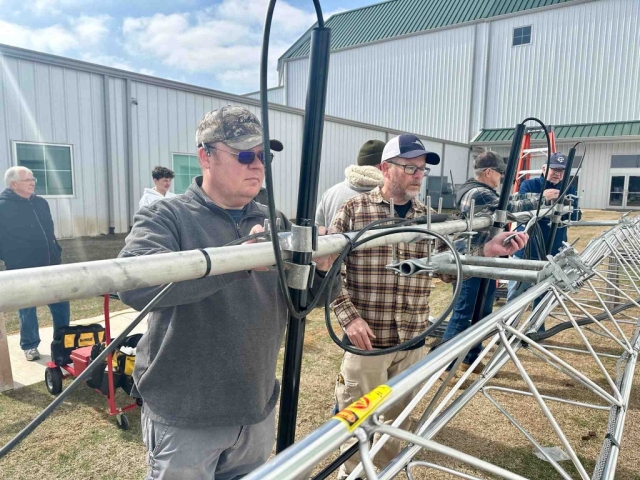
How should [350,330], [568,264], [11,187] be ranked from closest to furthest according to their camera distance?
[568,264] < [350,330] < [11,187]

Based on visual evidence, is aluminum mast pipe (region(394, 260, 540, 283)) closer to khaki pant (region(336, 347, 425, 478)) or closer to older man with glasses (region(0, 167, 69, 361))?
khaki pant (region(336, 347, 425, 478))

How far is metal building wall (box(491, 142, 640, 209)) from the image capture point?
68.4 ft

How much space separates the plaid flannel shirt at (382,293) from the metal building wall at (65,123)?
8.74m

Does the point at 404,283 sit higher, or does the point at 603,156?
the point at 603,156

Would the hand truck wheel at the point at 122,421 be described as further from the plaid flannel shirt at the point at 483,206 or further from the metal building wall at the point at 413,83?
the metal building wall at the point at 413,83

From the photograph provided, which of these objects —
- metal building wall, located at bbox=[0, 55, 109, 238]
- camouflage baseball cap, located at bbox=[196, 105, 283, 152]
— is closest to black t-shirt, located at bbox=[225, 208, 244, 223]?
camouflage baseball cap, located at bbox=[196, 105, 283, 152]

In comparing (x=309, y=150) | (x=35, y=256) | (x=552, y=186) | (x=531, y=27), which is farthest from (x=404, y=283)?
(x=531, y=27)

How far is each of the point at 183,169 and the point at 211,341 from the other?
10466 mm

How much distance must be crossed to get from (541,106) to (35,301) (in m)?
25.3

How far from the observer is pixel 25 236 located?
14.6ft

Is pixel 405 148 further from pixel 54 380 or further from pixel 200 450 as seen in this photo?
pixel 54 380

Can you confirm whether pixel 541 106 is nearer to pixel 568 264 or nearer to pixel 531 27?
pixel 531 27

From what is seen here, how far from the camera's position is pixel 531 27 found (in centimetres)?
2208

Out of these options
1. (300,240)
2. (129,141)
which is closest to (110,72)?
(129,141)
